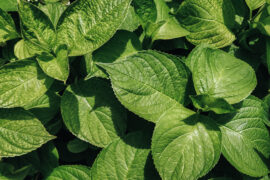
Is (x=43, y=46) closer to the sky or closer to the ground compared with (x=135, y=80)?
closer to the sky

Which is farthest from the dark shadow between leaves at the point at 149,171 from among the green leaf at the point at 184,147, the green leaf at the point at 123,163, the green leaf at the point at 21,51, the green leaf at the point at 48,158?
the green leaf at the point at 21,51

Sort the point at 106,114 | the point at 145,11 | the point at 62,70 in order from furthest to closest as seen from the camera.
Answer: the point at 145,11 < the point at 106,114 < the point at 62,70

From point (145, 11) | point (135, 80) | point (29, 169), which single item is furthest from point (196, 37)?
point (29, 169)

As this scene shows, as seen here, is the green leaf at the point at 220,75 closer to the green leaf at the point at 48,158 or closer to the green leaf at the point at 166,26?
the green leaf at the point at 166,26

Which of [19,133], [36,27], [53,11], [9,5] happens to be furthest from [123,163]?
[9,5]

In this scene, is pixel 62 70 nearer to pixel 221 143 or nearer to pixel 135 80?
pixel 135 80

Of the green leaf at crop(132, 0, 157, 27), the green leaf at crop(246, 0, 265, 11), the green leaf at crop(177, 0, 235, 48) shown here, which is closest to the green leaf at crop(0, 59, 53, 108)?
the green leaf at crop(132, 0, 157, 27)

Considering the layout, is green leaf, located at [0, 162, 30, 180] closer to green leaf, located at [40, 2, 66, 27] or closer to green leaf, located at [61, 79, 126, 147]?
green leaf, located at [61, 79, 126, 147]

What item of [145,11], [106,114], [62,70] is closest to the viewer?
[62,70]
